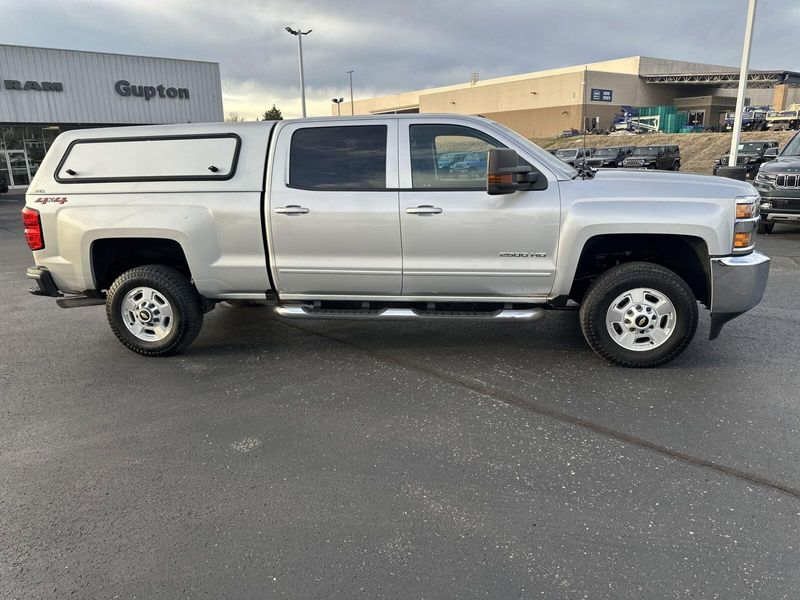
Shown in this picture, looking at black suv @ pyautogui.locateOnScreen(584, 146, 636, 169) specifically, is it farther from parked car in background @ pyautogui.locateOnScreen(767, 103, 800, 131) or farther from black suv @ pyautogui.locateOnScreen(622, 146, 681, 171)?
parked car in background @ pyautogui.locateOnScreen(767, 103, 800, 131)

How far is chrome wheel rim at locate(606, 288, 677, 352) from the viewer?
4.61 metres

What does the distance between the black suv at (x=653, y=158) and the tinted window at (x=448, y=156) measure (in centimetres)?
2671

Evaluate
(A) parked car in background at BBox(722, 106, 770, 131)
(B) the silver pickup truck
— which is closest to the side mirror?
(B) the silver pickup truck

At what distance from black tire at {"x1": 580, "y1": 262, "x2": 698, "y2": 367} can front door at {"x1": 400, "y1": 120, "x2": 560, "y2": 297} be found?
40cm

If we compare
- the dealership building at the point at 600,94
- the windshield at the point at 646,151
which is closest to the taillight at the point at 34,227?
the windshield at the point at 646,151

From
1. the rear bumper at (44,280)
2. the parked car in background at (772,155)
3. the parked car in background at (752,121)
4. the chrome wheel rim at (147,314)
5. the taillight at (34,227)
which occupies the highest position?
the parked car in background at (752,121)

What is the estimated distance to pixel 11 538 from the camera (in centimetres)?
283

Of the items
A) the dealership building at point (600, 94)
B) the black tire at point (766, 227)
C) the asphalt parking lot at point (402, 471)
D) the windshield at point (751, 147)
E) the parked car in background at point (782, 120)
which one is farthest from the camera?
the dealership building at point (600, 94)

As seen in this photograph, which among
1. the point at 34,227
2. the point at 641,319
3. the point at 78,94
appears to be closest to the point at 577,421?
the point at 641,319

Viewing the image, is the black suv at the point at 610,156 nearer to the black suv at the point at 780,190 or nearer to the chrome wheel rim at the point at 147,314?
the black suv at the point at 780,190

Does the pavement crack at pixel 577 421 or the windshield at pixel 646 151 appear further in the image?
the windshield at pixel 646 151

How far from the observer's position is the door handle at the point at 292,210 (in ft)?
15.6

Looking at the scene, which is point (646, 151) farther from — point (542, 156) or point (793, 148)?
point (542, 156)

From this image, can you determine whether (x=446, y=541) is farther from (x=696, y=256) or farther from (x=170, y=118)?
(x=170, y=118)
